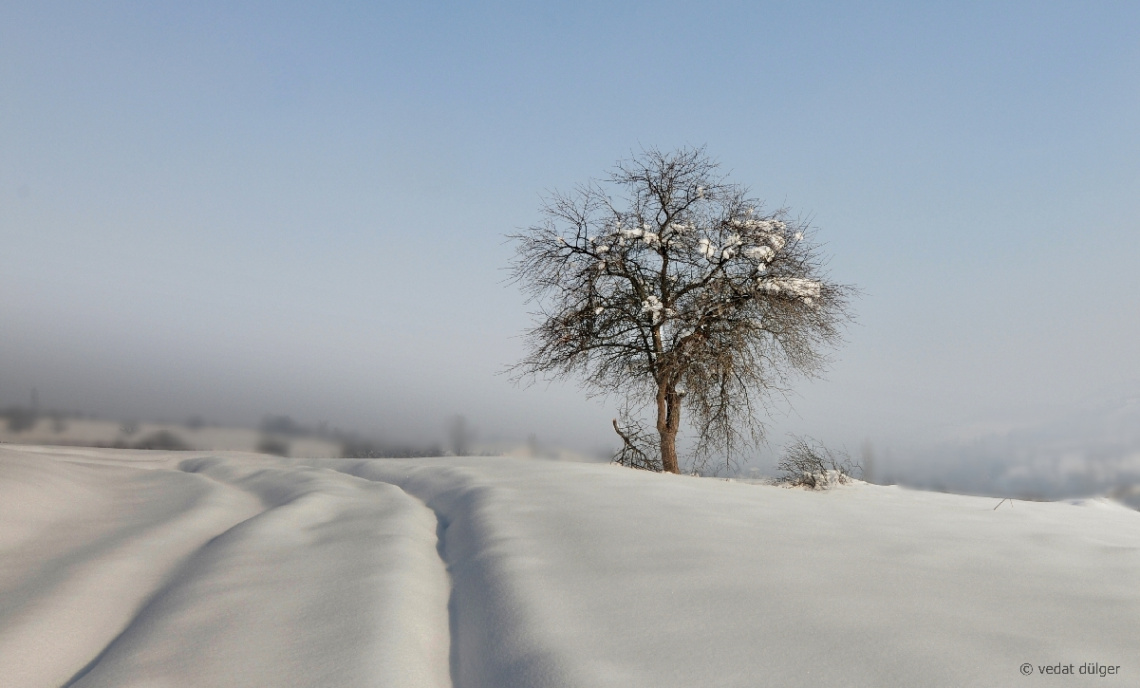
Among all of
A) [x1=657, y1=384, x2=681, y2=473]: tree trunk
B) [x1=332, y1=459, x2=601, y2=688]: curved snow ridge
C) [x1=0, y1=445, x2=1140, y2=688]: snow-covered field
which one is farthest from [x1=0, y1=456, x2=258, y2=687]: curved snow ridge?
[x1=657, y1=384, x2=681, y2=473]: tree trunk

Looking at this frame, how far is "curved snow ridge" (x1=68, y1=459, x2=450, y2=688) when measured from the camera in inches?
85.0

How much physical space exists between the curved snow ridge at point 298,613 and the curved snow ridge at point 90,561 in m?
0.15

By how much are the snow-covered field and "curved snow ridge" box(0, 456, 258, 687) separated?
17mm

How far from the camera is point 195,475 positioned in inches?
260

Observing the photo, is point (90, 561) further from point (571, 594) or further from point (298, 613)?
point (571, 594)

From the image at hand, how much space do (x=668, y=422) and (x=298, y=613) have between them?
372 inches

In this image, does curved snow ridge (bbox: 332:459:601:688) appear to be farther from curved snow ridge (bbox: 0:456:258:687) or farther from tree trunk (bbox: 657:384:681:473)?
tree trunk (bbox: 657:384:681:473)

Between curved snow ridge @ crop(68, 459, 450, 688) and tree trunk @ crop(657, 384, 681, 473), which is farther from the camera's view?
tree trunk @ crop(657, 384, 681, 473)

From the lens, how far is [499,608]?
251cm

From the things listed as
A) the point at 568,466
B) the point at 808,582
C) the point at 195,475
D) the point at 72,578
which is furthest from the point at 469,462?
the point at 808,582

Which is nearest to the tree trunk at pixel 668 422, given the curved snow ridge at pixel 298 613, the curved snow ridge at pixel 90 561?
the curved snow ridge at pixel 90 561

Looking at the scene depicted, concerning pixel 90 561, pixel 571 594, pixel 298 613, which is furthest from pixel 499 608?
pixel 90 561

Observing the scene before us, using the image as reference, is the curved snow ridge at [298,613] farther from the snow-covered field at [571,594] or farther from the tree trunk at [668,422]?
the tree trunk at [668,422]

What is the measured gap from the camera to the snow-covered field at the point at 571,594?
1.89 meters
